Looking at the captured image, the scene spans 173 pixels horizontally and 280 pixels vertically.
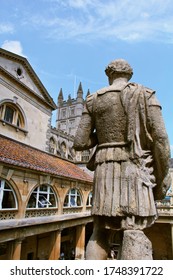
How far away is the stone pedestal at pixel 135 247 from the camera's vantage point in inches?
82.3

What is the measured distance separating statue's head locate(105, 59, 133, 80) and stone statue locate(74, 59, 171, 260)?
0.50 ft

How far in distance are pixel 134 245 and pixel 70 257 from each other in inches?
707

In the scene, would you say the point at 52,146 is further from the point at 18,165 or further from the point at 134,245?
the point at 134,245

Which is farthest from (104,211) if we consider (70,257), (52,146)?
(52,146)

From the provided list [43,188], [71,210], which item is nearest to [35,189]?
[43,188]

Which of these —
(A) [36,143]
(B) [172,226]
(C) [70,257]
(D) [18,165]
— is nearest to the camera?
(D) [18,165]

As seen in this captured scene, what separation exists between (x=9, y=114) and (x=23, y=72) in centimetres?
440

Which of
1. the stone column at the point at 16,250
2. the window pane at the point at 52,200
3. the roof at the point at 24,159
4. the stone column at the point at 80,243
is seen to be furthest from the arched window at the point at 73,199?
the stone column at the point at 16,250

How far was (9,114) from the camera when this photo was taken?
1792 centimetres

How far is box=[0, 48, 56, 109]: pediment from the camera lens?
1730 centimetres

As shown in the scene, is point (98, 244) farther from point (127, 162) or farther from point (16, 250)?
point (16, 250)

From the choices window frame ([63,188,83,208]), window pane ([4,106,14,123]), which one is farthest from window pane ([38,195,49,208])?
window pane ([4,106,14,123])

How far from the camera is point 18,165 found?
10469 mm

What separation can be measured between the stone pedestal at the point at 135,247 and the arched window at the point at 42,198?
1052 cm
